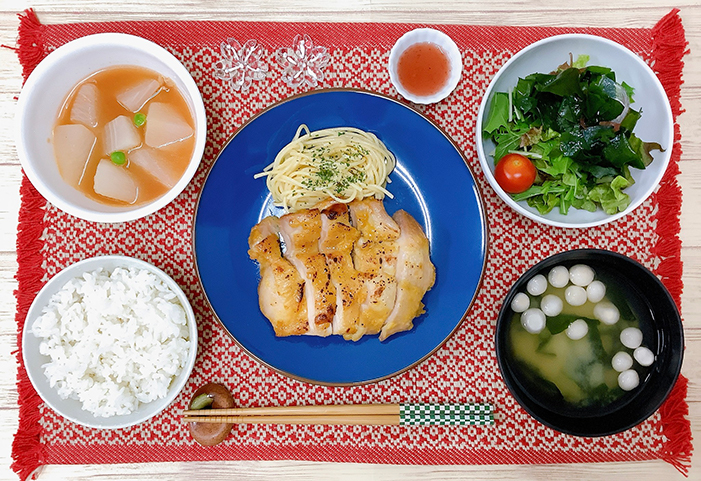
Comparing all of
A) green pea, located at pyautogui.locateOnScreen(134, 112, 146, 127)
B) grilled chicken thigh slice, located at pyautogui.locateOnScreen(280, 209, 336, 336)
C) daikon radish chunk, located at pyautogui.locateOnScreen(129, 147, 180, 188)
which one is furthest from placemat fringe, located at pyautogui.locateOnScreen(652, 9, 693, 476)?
green pea, located at pyautogui.locateOnScreen(134, 112, 146, 127)

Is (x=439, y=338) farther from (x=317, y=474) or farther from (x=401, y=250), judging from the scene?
(x=317, y=474)

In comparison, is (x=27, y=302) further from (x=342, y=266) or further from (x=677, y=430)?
(x=677, y=430)

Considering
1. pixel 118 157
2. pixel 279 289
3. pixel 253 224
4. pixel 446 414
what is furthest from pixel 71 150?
pixel 446 414

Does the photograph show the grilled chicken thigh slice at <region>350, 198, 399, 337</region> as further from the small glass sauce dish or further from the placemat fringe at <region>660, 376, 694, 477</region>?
the placemat fringe at <region>660, 376, 694, 477</region>

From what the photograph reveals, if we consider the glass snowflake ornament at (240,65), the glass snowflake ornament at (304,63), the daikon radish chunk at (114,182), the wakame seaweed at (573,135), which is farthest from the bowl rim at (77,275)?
the wakame seaweed at (573,135)

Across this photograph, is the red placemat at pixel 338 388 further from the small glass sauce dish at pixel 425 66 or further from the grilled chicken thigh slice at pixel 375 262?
the grilled chicken thigh slice at pixel 375 262

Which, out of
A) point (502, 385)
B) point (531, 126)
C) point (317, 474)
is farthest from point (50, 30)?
point (502, 385)

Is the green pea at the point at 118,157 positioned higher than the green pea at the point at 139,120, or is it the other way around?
the green pea at the point at 139,120
